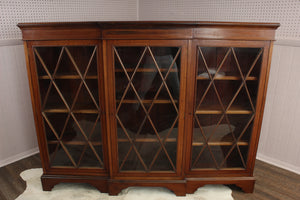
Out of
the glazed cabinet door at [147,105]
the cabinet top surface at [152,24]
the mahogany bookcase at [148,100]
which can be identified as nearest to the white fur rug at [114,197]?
the mahogany bookcase at [148,100]

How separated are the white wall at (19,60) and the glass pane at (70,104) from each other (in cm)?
71

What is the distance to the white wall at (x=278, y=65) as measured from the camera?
2.01 meters

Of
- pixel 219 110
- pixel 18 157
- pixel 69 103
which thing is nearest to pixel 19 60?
pixel 69 103

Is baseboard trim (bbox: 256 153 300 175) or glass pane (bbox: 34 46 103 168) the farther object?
baseboard trim (bbox: 256 153 300 175)

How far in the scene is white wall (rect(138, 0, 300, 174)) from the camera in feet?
6.60

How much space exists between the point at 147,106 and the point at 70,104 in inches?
25.2

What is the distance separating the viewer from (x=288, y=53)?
6.77 feet

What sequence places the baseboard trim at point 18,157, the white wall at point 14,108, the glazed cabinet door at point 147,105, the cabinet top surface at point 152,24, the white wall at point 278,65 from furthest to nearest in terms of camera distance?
the baseboard trim at point 18,157 → the white wall at point 14,108 → the white wall at point 278,65 → the glazed cabinet door at point 147,105 → the cabinet top surface at point 152,24

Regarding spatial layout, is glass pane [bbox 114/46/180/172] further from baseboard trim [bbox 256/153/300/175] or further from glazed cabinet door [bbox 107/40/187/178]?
baseboard trim [bbox 256/153/300/175]

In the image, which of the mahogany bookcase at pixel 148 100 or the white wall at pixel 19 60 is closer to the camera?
the mahogany bookcase at pixel 148 100

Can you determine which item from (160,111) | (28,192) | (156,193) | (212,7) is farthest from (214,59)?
(28,192)

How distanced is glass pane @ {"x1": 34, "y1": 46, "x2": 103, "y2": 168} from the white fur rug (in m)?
0.24

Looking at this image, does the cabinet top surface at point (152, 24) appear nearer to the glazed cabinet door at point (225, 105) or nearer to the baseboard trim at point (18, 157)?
the glazed cabinet door at point (225, 105)

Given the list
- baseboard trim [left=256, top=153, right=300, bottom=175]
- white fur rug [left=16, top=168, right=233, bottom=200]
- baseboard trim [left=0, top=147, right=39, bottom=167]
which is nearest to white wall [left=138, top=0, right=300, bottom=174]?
baseboard trim [left=256, top=153, right=300, bottom=175]
